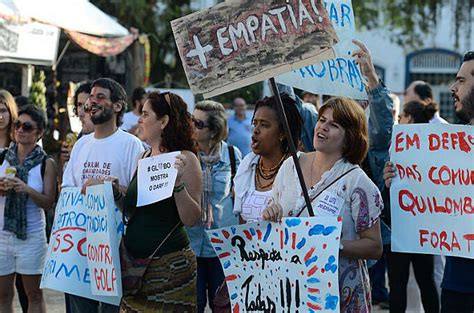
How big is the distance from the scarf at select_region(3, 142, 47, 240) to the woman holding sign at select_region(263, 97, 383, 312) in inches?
104

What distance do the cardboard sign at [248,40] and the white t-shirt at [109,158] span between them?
1.63 metres

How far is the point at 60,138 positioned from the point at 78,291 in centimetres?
777

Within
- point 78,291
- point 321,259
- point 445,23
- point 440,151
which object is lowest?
point 78,291

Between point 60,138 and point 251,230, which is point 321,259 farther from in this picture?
point 60,138

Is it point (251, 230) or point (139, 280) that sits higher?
point (251, 230)

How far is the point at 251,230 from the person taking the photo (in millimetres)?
5020

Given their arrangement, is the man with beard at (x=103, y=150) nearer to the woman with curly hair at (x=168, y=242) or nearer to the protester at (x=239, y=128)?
the woman with curly hair at (x=168, y=242)

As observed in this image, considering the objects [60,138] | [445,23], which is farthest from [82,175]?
[445,23]

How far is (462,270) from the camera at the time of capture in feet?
17.1

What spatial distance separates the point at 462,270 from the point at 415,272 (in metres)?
3.07

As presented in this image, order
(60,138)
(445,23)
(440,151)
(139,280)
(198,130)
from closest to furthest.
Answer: (440,151)
(139,280)
(198,130)
(60,138)
(445,23)

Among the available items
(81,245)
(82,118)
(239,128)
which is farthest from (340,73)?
(239,128)

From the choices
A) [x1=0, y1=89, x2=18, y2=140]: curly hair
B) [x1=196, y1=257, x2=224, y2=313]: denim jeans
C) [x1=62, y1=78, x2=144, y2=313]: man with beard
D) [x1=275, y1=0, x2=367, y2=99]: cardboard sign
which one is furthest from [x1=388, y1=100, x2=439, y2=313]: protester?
[x1=0, y1=89, x2=18, y2=140]: curly hair

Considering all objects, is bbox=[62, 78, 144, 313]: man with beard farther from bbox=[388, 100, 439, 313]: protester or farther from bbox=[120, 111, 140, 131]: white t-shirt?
bbox=[120, 111, 140, 131]: white t-shirt
